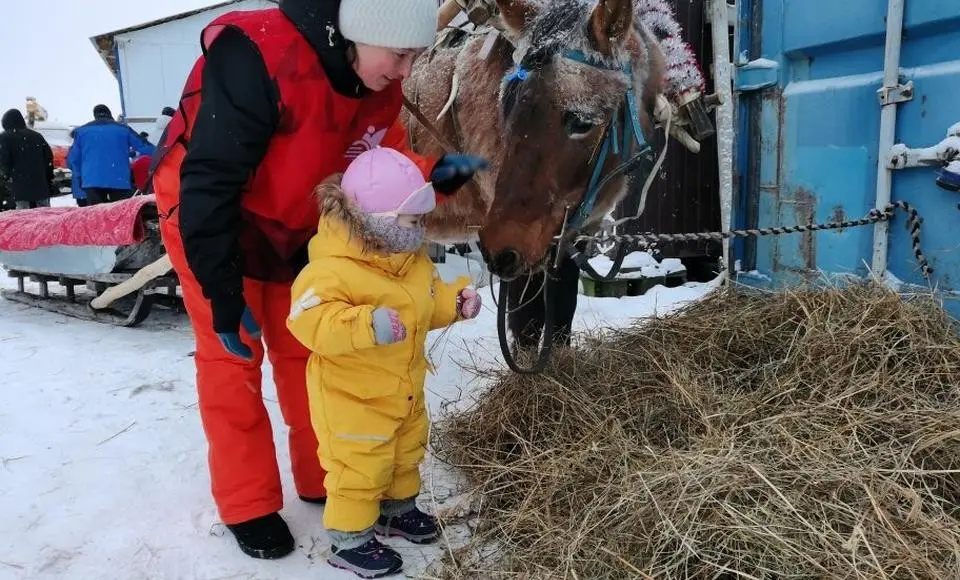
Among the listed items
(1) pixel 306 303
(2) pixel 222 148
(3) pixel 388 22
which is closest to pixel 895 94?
(3) pixel 388 22

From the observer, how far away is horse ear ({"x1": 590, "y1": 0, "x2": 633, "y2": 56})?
2188mm

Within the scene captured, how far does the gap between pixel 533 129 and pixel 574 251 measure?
0.56m

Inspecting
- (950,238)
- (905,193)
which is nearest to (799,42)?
(905,193)

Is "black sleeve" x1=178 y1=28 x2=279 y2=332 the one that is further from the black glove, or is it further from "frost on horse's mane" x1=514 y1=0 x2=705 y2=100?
"frost on horse's mane" x1=514 y1=0 x2=705 y2=100

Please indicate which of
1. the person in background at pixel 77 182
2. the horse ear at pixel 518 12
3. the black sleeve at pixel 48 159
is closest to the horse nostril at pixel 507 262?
the horse ear at pixel 518 12

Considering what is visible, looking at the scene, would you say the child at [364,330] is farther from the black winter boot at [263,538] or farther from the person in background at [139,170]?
the person in background at [139,170]

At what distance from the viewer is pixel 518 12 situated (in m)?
2.36

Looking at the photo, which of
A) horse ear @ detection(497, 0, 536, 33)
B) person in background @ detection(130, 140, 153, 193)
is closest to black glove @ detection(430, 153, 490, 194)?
horse ear @ detection(497, 0, 536, 33)

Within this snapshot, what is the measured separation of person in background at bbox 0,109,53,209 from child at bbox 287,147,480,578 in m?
8.72

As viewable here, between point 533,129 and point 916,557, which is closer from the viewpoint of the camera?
point 916,557

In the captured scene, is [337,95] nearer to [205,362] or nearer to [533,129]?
[533,129]

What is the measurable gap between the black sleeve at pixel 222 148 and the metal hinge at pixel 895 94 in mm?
2230

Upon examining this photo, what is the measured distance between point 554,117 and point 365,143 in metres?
0.62

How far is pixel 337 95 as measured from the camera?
1814mm
